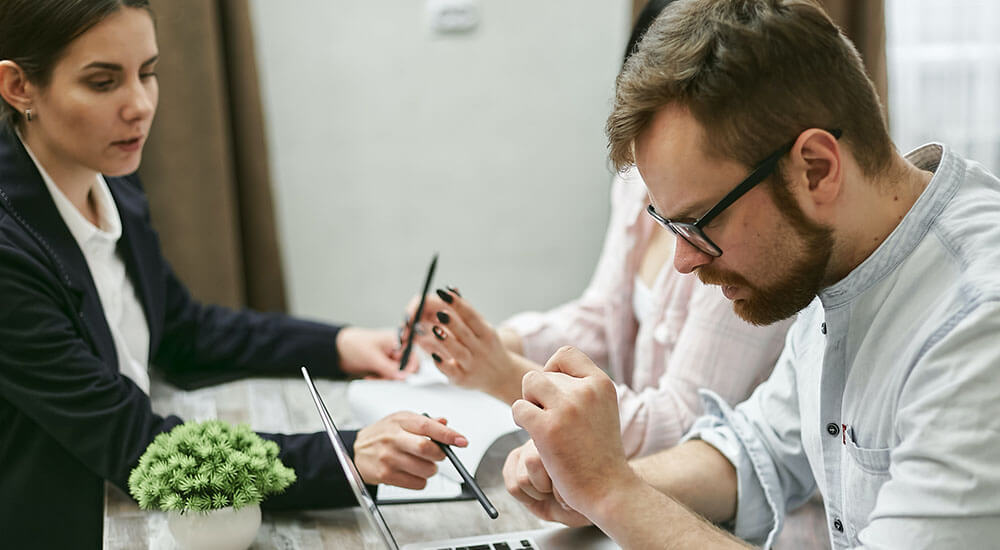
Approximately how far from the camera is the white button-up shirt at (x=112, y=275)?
4.65 feet

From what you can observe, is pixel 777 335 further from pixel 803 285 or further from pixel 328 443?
pixel 328 443

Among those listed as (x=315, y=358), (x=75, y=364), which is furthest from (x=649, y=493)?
(x=315, y=358)

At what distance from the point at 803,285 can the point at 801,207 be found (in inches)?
3.6

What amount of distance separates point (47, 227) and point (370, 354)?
59 cm

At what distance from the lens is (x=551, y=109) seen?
2.80m

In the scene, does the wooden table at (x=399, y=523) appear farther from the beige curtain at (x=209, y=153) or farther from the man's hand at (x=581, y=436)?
the beige curtain at (x=209, y=153)

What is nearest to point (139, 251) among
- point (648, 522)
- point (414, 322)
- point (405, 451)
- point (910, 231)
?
point (414, 322)

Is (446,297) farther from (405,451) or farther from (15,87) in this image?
(15,87)

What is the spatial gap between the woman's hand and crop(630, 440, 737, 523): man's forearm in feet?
0.94

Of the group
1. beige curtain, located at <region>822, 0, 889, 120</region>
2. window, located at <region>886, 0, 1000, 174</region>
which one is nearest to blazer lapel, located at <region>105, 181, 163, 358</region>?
beige curtain, located at <region>822, 0, 889, 120</region>

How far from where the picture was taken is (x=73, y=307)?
1.32 meters

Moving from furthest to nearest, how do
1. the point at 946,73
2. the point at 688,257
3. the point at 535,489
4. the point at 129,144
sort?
the point at 946,73 → the point at 129,144 → the point at 535,489 → the point at 688,257

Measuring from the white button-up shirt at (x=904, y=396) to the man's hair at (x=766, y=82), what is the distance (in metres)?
0.10

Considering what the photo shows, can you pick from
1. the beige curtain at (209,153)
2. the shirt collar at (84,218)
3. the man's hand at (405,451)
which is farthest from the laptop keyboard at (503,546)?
the beige curtain at (209,153)
